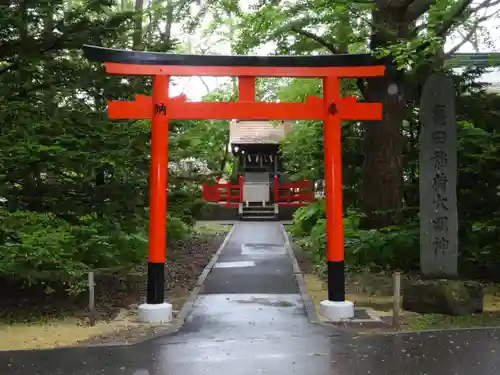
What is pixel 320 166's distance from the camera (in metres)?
16.8

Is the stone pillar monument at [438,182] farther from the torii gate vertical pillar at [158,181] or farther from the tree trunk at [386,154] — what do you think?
the torii gate vertical pillar at [158,181]

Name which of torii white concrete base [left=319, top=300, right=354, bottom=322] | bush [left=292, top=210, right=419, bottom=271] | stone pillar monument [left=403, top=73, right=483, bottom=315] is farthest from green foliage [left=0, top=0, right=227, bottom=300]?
stone pillar monument [left=403, top=73, right=483, bottom=315]

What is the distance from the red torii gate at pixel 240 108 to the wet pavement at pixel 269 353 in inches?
40.4

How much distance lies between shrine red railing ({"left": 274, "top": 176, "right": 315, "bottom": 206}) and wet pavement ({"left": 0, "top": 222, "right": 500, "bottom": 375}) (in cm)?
1960

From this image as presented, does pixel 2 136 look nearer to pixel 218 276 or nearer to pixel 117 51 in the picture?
pixel 117 51

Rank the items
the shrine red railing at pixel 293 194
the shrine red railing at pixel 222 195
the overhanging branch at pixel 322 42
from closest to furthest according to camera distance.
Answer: the overhanging branch at pixel 322 42 < the shrine red railing at pixel 293 194 < the shrine red railing at pixel 222 195

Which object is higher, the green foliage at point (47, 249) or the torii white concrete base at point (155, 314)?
the green foliage at point (47, 249)

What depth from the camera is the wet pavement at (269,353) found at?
5.80 meters

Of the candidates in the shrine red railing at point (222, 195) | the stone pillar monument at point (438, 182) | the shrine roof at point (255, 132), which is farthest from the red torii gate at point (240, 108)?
the shrine roof at point (255, 132)

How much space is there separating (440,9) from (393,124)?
286 centimetres

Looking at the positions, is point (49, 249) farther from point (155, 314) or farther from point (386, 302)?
point (386, 302)

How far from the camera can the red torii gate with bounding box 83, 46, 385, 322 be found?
27.6 feet

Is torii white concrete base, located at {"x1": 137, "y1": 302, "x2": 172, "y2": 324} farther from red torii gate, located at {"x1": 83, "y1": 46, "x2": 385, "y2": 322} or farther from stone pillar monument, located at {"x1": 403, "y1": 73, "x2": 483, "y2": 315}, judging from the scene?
stone pillar monument, located at {"x1": 403, "y1": 73, "x2": 483, "y2": 315}

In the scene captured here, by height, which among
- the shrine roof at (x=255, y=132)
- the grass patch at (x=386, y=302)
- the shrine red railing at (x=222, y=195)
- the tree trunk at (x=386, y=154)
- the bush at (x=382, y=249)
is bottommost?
the grass patch at (x=386, y=302)
